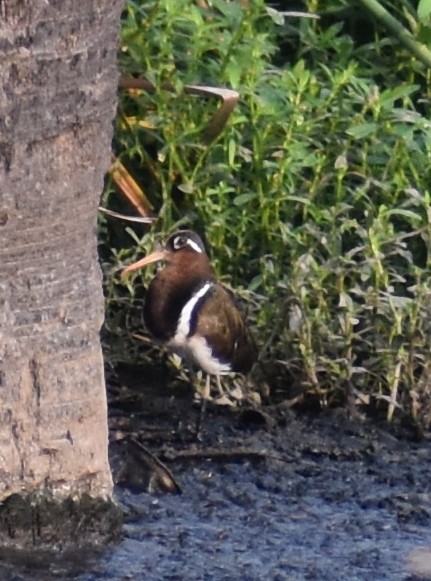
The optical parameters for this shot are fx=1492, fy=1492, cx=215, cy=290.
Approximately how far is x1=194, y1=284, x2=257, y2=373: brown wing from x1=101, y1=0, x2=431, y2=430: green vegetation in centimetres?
12

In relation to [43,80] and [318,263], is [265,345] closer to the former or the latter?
[318,263]

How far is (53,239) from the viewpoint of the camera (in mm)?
3979

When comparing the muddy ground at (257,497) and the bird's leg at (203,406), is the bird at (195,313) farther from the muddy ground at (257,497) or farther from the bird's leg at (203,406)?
the muddy ground at (257,497)

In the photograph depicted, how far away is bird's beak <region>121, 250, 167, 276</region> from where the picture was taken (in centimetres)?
561

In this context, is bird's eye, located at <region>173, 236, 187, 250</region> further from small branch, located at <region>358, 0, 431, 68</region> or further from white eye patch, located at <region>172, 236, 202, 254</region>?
small branch, located at <region>358, 0, 431, 68</region>

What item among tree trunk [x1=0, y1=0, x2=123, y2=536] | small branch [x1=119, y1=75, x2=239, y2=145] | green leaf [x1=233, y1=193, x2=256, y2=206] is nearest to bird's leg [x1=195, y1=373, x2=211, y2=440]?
green leaf [x1=233, y1=193, x2=256, y2=206]

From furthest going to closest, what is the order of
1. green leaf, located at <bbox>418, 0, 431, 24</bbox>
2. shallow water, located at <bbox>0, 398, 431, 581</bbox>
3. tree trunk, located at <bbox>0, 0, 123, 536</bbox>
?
green leaf, located at <bbox>418, 0, 431, 24</bbox>, shallow water, located at <bbox>0, 398, 431, 581</bbox>, tree trunk, located at <bbox>0, 0, 123, 536</bbox>

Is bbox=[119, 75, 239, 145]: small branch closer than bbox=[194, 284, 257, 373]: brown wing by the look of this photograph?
No

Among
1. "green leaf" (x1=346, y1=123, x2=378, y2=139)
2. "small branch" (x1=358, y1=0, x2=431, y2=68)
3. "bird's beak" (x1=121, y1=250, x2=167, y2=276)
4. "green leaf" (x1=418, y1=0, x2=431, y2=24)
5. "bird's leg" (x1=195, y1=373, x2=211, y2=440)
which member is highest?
"green leaf" (x1=418, y1=0, x2=431, y2=24)

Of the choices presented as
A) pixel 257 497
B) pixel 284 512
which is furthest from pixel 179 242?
pixel 284 512

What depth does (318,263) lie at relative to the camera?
5625 mm

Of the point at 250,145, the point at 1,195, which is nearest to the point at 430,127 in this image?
the point at 250,145

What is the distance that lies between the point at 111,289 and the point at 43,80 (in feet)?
6.75

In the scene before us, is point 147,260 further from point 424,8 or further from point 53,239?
point 53,239
